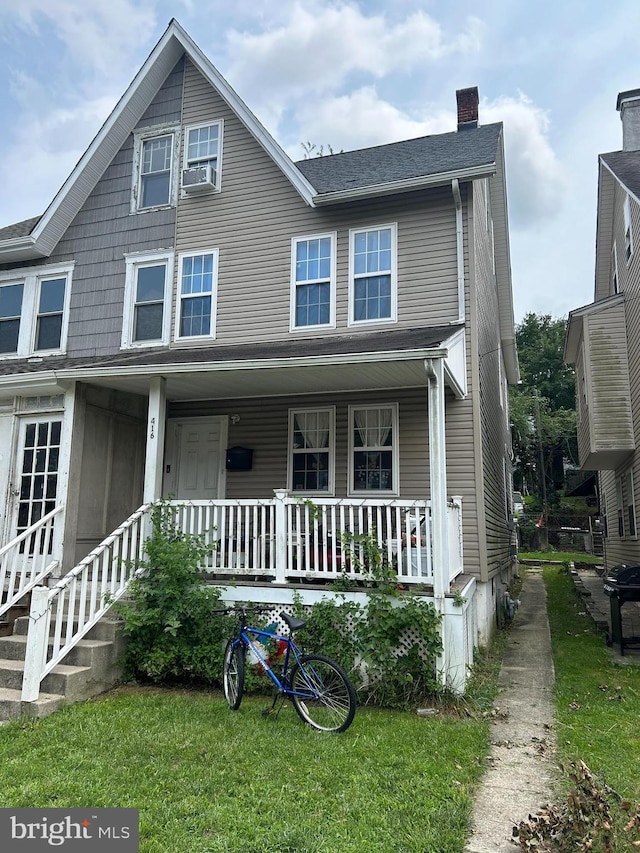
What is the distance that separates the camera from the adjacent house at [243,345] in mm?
7605

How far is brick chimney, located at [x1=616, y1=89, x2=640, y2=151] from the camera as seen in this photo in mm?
13719

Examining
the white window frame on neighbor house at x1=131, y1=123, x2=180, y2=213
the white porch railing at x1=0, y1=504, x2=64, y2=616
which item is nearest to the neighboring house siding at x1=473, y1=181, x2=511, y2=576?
the white window frame on neighbor house at x1=131, y1=123, x2=180, y2=213

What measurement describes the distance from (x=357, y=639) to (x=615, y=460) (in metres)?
8.47

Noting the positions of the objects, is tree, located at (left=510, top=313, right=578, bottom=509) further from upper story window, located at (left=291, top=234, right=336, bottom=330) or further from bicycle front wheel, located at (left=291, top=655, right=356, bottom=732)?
bicycle front wheel, located at (left=291, top=655, right=356, bottom=732)

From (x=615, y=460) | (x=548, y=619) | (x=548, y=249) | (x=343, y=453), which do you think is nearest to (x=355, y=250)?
(x=343, y=453)

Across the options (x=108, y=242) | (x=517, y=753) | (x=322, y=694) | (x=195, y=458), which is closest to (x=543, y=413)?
(x=195, y=458)

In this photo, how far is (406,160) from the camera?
10250 mm

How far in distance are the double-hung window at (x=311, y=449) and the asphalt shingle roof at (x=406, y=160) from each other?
3.62 metres

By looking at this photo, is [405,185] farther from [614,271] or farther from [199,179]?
[614,271]

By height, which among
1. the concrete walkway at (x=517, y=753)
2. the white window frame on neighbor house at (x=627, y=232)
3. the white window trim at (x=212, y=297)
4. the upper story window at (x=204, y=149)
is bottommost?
the concrete walkway at (x=517, y=753)

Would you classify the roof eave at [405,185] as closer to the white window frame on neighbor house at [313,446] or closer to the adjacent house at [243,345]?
the adjacent house at [243,345]

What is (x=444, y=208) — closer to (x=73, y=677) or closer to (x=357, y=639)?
(x=357, y=639)

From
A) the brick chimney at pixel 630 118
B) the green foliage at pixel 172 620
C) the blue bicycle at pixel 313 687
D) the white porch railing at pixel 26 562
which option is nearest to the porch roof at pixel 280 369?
the white porch railing at pixel 26 562

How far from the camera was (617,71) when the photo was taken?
1573cm
